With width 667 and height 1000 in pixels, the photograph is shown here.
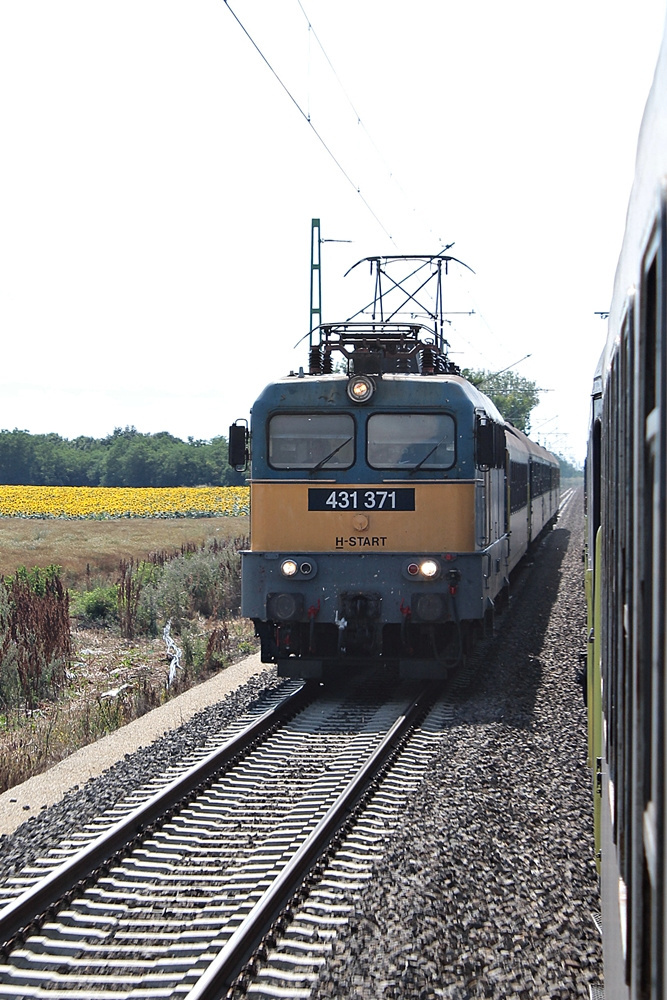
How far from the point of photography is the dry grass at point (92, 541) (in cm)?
2416

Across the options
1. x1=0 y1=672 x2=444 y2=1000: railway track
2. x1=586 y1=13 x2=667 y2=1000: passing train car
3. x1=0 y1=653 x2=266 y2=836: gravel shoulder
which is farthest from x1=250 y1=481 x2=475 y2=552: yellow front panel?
x1=586 y1=13 x2=667 y2=1000: passing train car

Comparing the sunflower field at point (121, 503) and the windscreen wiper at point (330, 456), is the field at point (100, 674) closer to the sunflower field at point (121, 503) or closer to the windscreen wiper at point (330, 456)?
the windscreen wiper at point (330, 456)

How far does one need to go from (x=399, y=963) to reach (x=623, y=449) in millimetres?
2901

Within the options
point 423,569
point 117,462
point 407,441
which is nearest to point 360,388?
point 407,441

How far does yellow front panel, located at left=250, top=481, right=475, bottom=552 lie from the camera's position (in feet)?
32.5

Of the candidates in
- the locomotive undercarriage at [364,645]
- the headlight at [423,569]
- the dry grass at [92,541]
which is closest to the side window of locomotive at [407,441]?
the headlight at [423,569]

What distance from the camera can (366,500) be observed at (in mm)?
10008

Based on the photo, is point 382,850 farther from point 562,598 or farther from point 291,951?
point 562,598

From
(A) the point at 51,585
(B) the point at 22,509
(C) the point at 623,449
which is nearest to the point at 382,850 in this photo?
(C) the point at 623,449

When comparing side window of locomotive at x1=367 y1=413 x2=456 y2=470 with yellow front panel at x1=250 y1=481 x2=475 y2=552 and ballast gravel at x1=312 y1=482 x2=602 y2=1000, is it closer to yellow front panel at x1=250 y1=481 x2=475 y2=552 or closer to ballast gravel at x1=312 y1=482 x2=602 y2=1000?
yellow front panel at x1=250 y1=481 x2=475 y2=552

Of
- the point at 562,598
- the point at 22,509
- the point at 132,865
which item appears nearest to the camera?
the point at 132,865

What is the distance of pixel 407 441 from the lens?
32.9 feet

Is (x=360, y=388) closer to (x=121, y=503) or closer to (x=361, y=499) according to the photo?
(x=361, y=499)

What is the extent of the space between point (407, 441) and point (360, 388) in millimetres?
689
